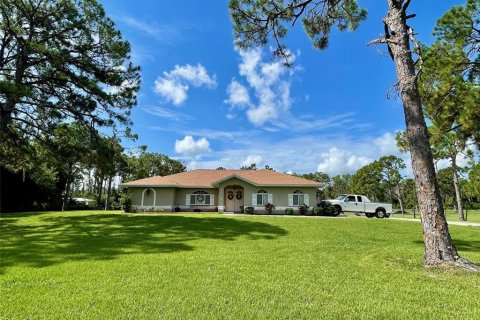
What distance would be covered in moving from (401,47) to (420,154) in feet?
9.12

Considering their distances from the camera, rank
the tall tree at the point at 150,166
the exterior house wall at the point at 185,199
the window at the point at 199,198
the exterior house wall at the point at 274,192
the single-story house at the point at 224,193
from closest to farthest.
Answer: the single-story house at the point at 224,193 → the exterior house wall at the point at 274,192 → the exterior house wall at the point at 185,199 → the window at the point at 199,198 → the tall tree at the point at 150,166

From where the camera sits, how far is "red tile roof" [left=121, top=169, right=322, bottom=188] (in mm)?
25938

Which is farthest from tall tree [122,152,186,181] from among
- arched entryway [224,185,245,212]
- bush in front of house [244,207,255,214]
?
bush in front of house [244,207,255,214]

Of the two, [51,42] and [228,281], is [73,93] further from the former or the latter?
[228,281]

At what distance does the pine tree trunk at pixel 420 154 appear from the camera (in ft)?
21.4

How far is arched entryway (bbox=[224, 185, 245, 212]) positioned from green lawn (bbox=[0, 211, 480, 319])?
1671 centimetres

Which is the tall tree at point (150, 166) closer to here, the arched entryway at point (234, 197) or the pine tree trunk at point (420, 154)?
the arched entryway at point (234, 197)

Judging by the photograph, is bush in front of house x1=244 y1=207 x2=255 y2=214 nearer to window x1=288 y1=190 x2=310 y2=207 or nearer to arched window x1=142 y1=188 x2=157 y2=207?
window x1=288 y1=190 x2=310 y2=207

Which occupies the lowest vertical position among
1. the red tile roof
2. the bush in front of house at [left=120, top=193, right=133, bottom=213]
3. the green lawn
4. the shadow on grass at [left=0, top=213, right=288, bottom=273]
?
the green lawn

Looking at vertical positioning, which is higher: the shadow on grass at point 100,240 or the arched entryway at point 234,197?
the arched entryway at point 234,197

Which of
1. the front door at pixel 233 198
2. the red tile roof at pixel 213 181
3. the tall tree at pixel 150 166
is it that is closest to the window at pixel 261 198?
the red tile roof at pixel 213 181

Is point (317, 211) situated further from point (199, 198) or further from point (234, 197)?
point (199, 198)

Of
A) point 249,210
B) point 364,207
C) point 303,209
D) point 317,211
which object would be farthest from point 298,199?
point 364,207

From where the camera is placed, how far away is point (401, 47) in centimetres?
755
